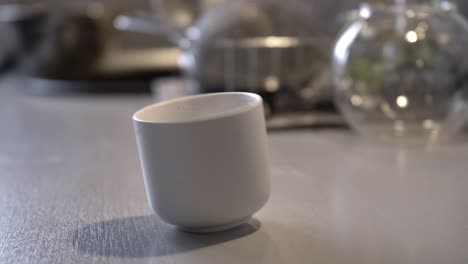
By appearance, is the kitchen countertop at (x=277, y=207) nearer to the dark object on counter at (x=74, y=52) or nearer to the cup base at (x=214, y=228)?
the cup base at (x=214, y=228)

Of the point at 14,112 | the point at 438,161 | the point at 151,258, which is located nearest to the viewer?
the point at 151,258

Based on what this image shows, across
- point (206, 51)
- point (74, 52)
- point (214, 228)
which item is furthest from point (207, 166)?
point (74, 52)

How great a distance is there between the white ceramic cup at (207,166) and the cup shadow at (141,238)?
0.04ft

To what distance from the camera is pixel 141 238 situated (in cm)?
56

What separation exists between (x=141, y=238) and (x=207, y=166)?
10cm

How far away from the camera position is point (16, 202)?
689 millimetres

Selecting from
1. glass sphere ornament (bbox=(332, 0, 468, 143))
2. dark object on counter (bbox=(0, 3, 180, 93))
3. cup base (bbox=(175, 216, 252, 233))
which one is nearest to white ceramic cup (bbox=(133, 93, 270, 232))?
cup base (bbox=(175, 216, 252, 233))

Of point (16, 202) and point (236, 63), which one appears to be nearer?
point (16, 202)

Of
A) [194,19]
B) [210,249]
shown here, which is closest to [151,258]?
[210,249]

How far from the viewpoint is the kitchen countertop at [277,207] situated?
521 mm

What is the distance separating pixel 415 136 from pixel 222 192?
17.0 inches

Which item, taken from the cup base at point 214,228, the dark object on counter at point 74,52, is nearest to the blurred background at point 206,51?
the dark object on counter at point 74,52

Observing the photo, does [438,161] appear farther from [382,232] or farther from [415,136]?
[382,232]

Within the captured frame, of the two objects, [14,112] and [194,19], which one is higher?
[194,19]
